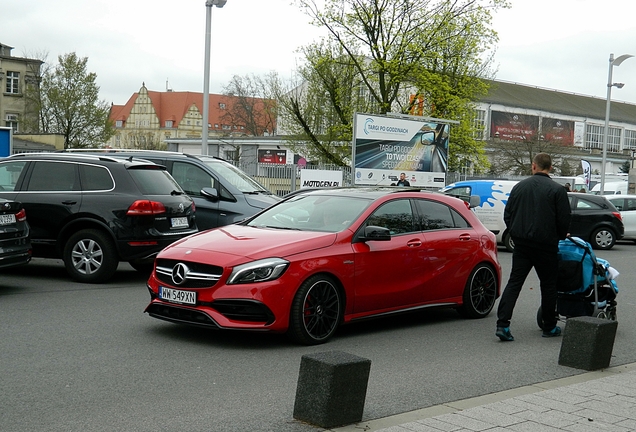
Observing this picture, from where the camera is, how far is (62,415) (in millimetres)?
5340

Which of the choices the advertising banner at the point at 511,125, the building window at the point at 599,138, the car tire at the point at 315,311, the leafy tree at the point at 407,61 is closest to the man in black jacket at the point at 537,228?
the car tire at the point at 315,311

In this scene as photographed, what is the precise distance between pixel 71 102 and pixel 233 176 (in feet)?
167


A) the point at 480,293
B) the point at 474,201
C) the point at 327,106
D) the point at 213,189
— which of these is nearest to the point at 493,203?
the point at 474,201

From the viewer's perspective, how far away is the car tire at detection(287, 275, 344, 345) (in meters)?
7.68

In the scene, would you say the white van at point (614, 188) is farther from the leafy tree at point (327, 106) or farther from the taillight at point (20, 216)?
the taillight at point (20, 216)

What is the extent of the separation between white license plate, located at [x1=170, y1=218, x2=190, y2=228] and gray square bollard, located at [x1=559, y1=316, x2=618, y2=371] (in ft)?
20.6

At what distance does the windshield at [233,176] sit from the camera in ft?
50.0

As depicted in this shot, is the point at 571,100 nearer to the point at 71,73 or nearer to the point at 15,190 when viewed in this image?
the point at 71,73

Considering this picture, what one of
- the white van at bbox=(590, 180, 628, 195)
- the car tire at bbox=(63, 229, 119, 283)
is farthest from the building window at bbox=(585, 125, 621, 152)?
the car tire at bbox=(63, 229, 119, 283)

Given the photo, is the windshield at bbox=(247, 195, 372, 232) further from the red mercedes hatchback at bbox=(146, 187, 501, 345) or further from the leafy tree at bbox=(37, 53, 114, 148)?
the leafy tree at bbox=(37, 53, 114, 148)

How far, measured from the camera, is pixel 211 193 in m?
A: 14.4

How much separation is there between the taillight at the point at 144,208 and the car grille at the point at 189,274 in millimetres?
3689

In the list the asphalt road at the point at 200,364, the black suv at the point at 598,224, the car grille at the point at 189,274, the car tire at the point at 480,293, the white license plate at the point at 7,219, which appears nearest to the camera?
the asphalt road at the point at 200,364

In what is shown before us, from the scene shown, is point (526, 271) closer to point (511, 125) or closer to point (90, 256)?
point (90, 256)
